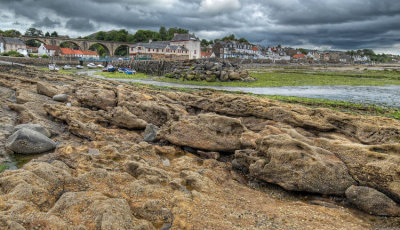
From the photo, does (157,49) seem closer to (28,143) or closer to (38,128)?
(38,128)

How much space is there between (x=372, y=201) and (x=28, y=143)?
14.0m

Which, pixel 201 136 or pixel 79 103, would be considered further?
pixel 79 103

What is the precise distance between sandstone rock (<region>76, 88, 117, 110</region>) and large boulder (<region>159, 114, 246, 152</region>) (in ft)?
25.6

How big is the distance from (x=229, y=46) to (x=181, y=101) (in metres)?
157

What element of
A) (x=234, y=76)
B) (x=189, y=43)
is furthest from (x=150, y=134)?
(x=189, y=43)

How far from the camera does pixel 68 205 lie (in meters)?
7.29

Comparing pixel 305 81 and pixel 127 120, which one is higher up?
pixel 305 81

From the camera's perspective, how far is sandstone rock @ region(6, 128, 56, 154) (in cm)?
1221

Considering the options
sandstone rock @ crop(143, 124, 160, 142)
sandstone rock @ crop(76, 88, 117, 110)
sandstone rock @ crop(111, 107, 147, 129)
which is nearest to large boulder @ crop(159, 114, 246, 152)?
sandstone rock @ crop(143, 124, 160, 142)

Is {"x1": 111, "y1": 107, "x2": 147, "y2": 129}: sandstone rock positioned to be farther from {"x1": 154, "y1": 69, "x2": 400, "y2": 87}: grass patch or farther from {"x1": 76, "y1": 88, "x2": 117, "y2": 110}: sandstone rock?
{"x1": 154, "y1": 69, "x2": 400, "y2": 87}: grass patch

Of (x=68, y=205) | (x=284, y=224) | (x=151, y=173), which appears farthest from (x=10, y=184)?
(x=284, y=224)

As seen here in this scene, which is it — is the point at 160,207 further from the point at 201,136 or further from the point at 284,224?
the point at 201,136

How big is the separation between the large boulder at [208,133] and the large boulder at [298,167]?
237cm

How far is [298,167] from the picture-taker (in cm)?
978
